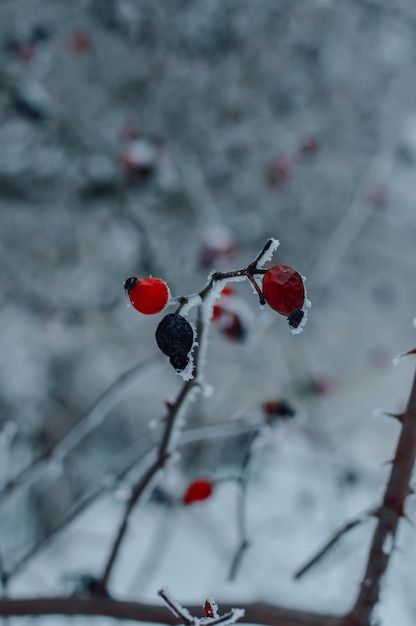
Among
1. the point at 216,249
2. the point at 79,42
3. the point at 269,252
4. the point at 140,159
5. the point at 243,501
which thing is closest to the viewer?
the point at 269,252

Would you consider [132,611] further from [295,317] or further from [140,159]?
[140,159]

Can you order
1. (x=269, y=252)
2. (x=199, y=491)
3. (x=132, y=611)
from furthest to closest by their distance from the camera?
1. (x=199, y=491)
2. (x=132, y=611)
3. (x=269, y=252)

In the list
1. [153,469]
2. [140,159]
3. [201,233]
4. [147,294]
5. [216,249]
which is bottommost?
[153,469]

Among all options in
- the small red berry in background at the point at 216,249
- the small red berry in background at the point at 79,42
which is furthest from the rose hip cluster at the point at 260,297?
the small red berry in background at the point at 79,42

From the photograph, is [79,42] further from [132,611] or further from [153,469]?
[132,611]

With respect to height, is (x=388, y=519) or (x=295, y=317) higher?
(x=295, y=317)

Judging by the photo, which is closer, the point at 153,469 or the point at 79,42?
the point at 153,469

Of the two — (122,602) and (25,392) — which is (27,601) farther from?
(25,392)

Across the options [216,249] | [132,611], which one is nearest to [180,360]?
[132,611]
